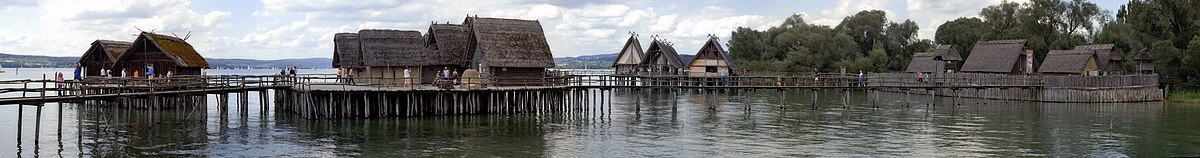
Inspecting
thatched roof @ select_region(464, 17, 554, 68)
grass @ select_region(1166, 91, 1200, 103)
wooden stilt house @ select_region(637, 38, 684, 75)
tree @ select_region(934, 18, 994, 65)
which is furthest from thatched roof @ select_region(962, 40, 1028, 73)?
thatched roof @ select_region(464, 17, 554, 68)

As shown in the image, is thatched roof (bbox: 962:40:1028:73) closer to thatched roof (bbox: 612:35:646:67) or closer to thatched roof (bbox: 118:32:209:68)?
thatched roof (bbox: 612:35:646:67)

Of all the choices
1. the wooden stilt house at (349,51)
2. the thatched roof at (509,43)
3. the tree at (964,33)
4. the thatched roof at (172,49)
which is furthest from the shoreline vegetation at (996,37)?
the thatched roof at (172,49)

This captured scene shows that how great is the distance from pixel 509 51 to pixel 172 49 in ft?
42.4

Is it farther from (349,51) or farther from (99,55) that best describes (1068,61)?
(99,55)

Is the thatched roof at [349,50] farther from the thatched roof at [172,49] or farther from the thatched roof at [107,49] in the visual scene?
the thatched roof at [107,49]

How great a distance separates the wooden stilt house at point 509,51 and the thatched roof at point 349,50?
548cm

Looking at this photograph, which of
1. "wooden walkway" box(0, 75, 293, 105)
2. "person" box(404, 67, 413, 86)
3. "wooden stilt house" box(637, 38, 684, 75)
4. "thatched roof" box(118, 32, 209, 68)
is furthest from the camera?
"wooden stilt house" box(637, 38, 684, 75)

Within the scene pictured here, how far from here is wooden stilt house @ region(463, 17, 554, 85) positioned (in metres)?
44.5

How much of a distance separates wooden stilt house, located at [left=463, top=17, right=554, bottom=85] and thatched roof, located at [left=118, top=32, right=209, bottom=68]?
1070 centimetres

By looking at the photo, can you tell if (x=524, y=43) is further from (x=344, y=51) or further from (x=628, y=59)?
(x=628, y=59)

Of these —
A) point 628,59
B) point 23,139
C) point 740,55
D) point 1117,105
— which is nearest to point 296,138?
point 23,139

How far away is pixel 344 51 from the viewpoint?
49000 millimetres

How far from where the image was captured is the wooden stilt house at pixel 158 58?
44594mm

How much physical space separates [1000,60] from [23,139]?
48.2m
